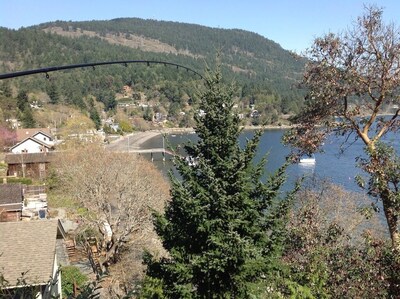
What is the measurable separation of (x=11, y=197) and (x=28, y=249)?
1678cm

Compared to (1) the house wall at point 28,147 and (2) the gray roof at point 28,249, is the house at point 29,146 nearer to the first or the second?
(1) the house wall at point 28,147

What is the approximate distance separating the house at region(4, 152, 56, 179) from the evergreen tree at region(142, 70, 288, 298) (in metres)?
32.7

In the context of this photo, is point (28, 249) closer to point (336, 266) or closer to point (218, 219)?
point (218, 219)

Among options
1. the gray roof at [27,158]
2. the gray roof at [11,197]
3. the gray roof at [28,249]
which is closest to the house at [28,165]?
the gray roof at [27,158]

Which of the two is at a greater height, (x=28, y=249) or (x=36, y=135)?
(x=28, y=249)

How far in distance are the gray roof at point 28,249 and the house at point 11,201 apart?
13730 mm

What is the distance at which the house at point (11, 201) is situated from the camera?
23781 mm

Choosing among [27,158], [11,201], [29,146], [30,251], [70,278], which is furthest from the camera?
[29,146]

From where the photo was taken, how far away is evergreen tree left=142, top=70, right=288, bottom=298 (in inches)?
266

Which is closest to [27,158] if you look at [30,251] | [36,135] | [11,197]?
[36,135]

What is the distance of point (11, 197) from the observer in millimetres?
24859

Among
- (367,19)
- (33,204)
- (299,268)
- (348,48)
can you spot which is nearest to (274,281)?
(299,268)

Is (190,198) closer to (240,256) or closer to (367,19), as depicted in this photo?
(240,256)

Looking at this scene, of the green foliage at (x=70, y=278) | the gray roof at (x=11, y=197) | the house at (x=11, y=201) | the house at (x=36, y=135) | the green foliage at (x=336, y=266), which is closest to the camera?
the green foliage at (x=336, y=266)
